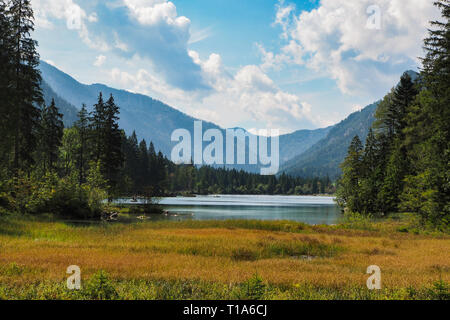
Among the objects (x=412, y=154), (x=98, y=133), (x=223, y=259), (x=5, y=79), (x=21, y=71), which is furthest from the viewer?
(x=98, y=133)

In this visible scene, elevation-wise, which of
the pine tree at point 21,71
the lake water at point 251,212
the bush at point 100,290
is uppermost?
the pine tree at point 21,71

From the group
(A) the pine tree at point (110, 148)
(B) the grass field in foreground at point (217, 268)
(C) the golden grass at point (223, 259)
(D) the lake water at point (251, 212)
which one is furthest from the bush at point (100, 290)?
(A) the pine tree at point (110, 148)

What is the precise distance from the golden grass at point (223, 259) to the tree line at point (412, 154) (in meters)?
10.00

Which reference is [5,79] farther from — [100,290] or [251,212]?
[251,212]

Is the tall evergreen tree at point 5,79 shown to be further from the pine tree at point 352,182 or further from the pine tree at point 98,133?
the pine tree at point 352,182

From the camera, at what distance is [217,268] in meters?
13.6

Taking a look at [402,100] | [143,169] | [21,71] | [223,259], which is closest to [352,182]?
[402,100]

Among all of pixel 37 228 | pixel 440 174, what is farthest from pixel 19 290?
pixel 440 174

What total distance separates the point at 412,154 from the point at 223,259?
35292 mm

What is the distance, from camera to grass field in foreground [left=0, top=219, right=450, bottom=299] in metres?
9.25

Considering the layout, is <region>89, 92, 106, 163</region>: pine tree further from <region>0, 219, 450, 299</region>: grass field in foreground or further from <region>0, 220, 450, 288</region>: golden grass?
<region>0, 219, 450, 299</region>: grass field in foreground

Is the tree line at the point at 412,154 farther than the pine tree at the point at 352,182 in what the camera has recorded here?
No

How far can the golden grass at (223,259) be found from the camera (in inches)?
458

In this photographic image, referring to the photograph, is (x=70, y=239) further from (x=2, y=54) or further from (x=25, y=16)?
(x=25, y=16)
